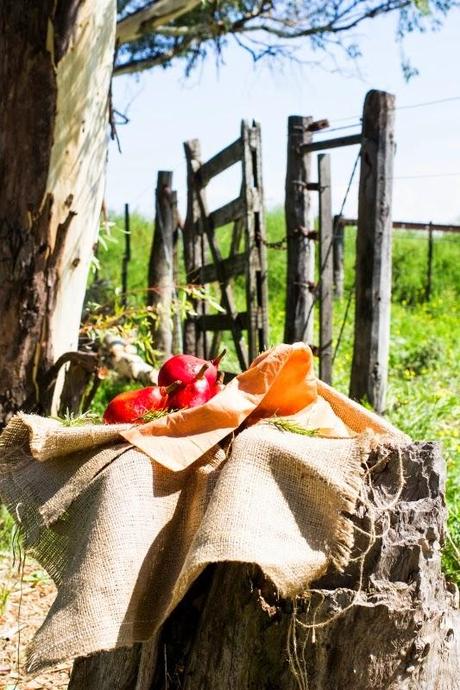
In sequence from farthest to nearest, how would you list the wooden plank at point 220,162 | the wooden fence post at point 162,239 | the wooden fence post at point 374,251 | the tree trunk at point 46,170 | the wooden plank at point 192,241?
the wooden fence post at point 162,239, the wooden plank at point 192,241, the wooden plank at point 220,162, the wooden fence post at point 374,251, the tree trunk at point 46,170

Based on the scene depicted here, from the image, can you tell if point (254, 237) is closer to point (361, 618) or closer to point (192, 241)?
point (192, 241)

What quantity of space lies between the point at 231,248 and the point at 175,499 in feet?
21.8

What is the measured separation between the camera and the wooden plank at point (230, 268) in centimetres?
805

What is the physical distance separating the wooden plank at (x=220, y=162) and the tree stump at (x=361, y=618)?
6.02 m

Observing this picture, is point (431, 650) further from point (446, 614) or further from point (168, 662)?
point (168, 662)

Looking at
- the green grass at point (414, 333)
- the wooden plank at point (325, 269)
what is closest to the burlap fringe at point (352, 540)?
the green grass at point (414, 333)

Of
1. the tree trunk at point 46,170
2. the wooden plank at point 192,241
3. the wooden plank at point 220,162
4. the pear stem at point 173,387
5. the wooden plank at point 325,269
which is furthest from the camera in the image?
the wooden plank at point 192,241

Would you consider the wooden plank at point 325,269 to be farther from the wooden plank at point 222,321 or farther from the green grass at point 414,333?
the wooden plank at point 222,321

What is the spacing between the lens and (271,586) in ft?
6.64

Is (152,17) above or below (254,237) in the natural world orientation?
above

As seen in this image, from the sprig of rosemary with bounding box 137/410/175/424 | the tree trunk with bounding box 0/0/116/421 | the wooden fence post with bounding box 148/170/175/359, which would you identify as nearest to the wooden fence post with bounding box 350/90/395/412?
the tree trunk with bounding box 0/0/116/421

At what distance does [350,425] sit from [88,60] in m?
2.99

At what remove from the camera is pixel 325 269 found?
6898mm

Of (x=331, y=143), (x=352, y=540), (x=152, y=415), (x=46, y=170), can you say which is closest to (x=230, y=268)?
(x=331, y=143)
